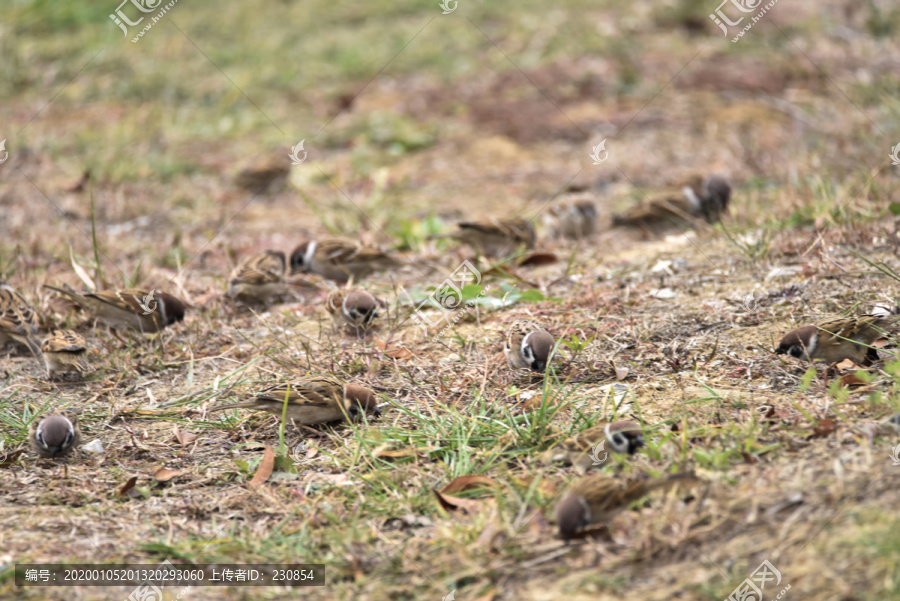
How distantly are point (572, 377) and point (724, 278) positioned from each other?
1.78m

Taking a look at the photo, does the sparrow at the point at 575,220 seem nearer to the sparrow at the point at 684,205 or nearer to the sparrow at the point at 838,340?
the sparrow at the point at 684,205

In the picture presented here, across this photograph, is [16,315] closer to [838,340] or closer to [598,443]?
[598,443]

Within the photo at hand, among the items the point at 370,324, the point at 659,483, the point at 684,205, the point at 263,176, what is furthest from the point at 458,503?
Answer: the point at 263,176

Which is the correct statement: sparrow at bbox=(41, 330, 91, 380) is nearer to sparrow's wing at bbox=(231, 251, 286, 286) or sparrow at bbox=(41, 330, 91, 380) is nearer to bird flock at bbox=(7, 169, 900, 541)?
bird flock at bbox=(7, 169, 900, 541)

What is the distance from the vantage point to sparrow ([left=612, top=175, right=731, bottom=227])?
782 cm

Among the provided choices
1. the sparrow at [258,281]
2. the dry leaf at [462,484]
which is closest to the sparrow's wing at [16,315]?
the sparrow at [258,281]

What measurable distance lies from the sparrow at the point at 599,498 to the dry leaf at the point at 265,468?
1.58 m

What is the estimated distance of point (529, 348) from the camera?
195 inches

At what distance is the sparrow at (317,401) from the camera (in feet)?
15.3

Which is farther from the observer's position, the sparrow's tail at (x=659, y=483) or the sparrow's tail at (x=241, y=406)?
the sparrow's tail at (x=241, y=406)

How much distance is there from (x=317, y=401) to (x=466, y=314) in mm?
1578

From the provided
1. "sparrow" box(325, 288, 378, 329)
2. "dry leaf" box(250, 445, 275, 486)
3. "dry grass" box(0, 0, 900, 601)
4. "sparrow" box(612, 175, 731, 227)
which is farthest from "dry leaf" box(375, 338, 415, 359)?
"sparrow" box(612, 175, 731, 227)

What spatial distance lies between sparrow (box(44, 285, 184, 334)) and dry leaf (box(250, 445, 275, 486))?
200 centimetres

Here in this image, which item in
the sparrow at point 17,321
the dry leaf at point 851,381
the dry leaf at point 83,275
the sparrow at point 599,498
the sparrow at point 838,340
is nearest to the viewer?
the sparrow at point 599,498
